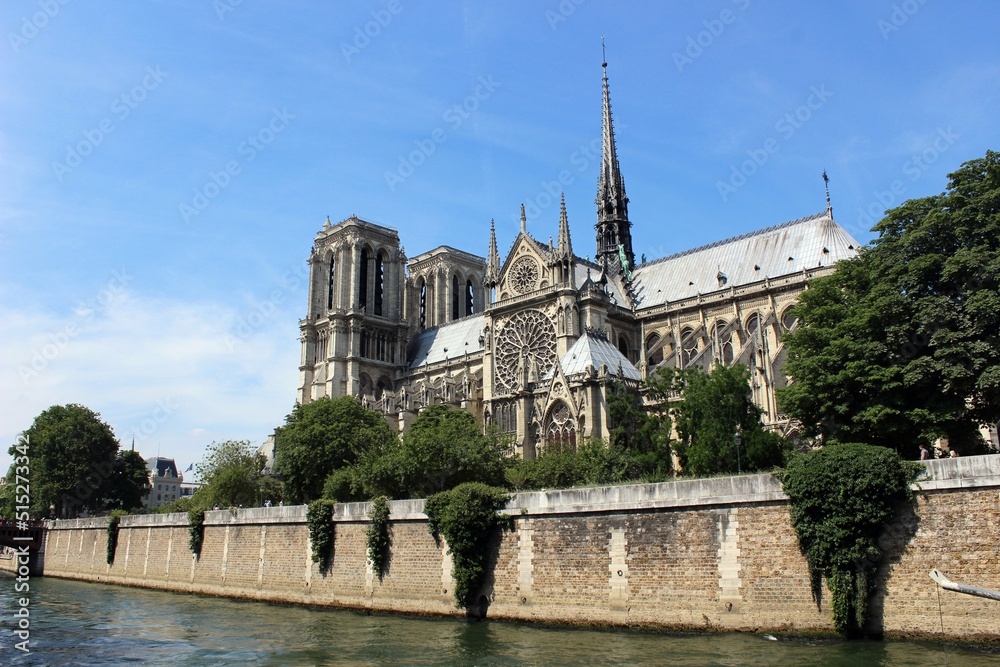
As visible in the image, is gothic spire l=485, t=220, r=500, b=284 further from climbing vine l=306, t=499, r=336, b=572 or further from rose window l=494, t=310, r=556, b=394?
climbing vine l=306, t=499, r=336, b=572

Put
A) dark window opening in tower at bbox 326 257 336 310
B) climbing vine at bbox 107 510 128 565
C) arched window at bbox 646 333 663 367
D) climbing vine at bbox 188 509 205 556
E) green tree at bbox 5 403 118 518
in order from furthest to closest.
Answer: dark window opening in tower at bbox 326 257 336 310 < green tree at bbox 5 403 118 518 < arched window at bbox 646 333 663 367 < climbing vine at bbox 107 510 128 565 < climbing vine at bbox 188 509 205 556

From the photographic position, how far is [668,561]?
23656 millimetres

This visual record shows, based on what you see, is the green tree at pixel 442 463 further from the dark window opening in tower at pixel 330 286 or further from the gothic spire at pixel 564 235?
the dark window opening in tower at pixel 330 286

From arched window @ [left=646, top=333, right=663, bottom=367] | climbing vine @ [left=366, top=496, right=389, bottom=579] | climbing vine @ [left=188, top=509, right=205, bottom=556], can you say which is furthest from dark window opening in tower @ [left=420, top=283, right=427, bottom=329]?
climbing vine @ [left=366, top=496, right=389, bottom=579]

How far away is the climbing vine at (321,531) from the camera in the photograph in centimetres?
3350

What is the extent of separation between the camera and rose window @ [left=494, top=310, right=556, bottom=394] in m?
57.6

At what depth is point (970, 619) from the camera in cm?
1891

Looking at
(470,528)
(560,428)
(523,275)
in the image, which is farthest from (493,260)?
(470,528)

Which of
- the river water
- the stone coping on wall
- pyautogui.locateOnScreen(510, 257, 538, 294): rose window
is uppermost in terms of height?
pyautogui.locateOnScreen(510, 257, 538, 294): rose window

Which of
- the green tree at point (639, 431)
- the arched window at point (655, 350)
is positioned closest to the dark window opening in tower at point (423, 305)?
the arched window at point (655, 350)

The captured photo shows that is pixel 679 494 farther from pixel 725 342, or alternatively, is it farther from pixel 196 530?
pixel 725 342

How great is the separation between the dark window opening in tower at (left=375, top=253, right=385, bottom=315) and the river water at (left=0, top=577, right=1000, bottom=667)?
5225cm

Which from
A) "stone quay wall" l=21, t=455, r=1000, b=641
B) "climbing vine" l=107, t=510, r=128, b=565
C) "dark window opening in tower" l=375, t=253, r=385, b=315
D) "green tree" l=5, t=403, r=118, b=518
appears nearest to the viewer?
"stone quay wall" l=21, t=455, r=1000, b=641

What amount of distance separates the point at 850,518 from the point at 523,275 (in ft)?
139
